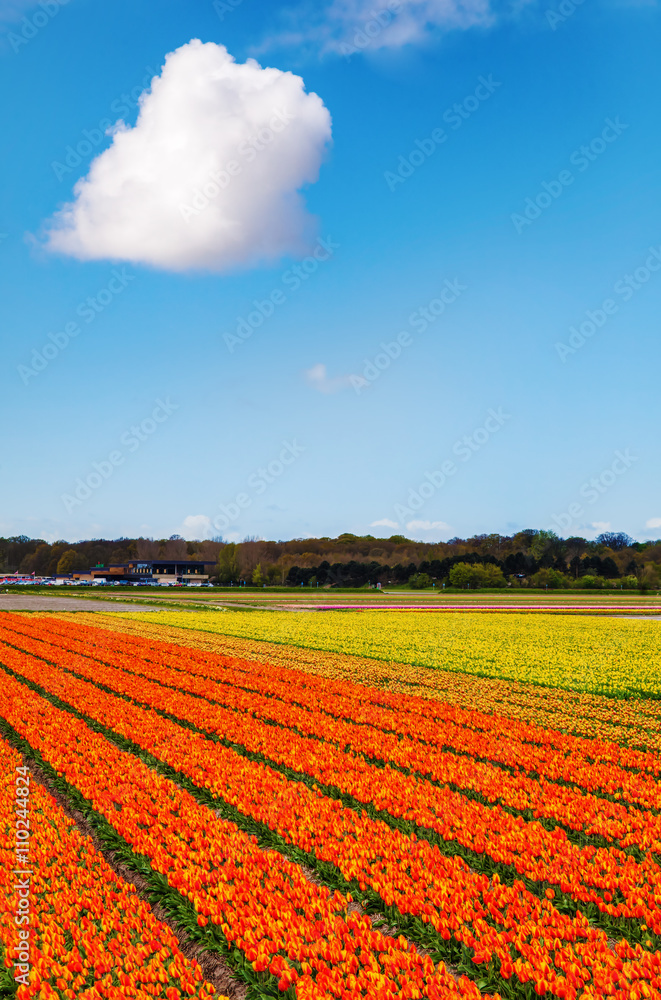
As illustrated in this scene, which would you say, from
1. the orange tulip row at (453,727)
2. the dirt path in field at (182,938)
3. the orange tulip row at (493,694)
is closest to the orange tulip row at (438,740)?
the orange tulip row at (453,727)

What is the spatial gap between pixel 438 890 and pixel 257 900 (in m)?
1.68

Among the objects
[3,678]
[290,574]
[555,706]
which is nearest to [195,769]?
[555,706]

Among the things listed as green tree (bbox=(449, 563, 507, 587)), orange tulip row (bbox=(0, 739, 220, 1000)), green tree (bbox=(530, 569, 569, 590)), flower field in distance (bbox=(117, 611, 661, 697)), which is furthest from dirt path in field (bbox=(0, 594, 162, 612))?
green tree (bbox=(530, 569, 569, 590))

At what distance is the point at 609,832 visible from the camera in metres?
7.07

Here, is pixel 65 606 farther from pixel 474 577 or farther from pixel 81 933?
pixel 474 577

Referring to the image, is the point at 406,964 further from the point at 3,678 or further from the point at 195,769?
the point at 3,678

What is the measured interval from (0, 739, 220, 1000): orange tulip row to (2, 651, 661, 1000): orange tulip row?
188 centimetres

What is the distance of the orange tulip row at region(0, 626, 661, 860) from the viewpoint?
266 inches

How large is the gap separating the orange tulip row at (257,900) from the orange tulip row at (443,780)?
191 cm

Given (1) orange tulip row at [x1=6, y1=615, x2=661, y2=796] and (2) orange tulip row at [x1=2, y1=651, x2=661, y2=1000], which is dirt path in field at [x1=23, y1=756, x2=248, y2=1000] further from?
(1) orange tulip row at [x1=6, y1=615, x2=661, y2=796]

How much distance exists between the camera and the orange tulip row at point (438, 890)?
461 centimetres

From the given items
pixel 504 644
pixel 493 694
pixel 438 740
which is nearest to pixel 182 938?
pixel 438 740

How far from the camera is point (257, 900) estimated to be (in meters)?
5.61

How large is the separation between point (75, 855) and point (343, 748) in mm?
4795
